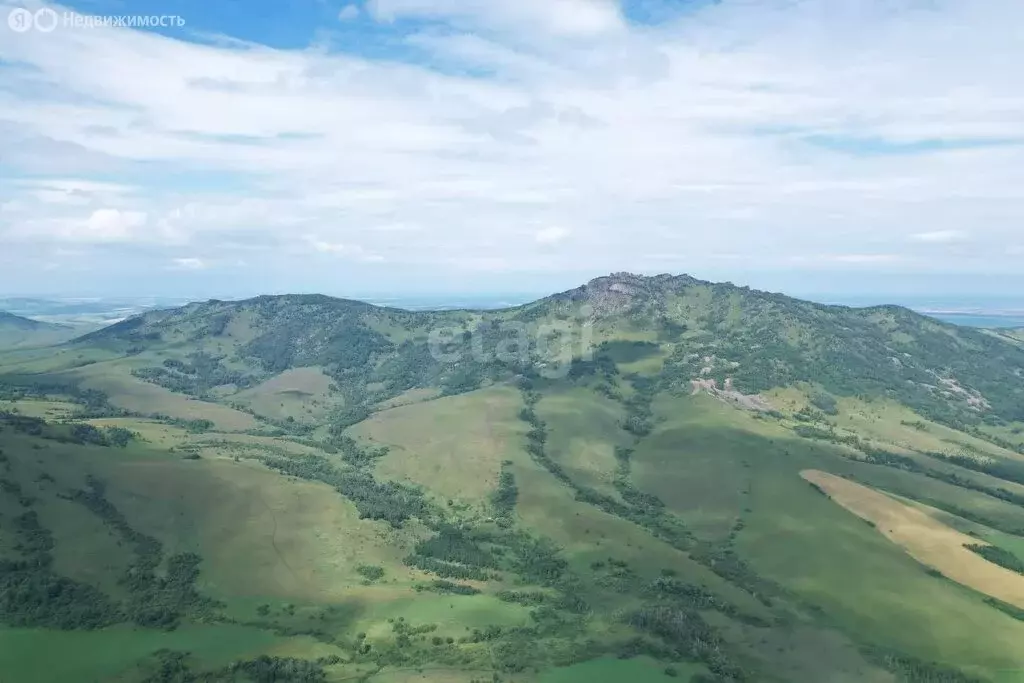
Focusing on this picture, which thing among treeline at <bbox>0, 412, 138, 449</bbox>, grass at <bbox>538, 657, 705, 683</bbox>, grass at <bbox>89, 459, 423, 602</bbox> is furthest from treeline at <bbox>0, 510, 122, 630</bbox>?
grass at <bbox>538, 657, 705, 683</bbox>

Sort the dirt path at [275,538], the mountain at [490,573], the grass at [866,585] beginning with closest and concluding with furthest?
the mountain at [490,573]
the grass at [866,585]
the dirt path at [275,538]

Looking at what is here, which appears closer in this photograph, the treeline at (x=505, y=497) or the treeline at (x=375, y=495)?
the treeline at (x=375, y=495)

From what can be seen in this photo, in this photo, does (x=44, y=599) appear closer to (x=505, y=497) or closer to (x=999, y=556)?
(x=505, y=497)

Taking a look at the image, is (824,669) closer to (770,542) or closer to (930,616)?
(930,616)

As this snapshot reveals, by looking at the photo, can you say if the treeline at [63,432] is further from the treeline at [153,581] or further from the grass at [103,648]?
the grass at [103,648]

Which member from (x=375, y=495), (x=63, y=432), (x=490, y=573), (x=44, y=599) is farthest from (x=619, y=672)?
(x=63, y=432)

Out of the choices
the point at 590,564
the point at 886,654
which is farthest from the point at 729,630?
the point at 590,564

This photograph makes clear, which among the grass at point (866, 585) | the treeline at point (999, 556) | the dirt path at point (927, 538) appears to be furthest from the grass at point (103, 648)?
the treeline at point (999, 556)

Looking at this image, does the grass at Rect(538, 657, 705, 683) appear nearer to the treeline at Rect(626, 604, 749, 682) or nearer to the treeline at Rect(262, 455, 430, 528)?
the treeline at Rect(626, 604, 749, 682)
